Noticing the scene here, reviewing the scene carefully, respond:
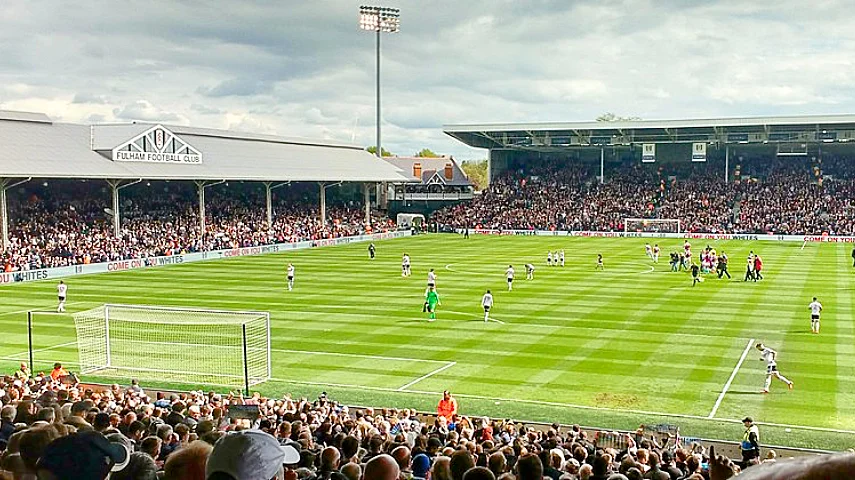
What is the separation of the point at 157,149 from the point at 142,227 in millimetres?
5890

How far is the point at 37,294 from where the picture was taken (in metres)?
40.8

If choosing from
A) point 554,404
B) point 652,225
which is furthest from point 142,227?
point 554,404

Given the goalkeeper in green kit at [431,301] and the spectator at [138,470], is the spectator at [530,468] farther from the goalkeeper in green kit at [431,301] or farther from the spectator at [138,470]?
the goalkeeper in green kit at [431,301]

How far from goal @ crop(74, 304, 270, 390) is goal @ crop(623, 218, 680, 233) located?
57.0 m

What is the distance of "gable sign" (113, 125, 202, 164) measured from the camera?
60312 mm

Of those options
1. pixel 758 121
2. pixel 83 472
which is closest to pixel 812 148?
pixel 758 121

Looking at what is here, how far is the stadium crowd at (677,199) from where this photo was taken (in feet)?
263

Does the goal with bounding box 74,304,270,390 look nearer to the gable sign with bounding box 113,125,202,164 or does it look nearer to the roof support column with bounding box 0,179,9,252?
the roof support column with bounding box 0,179,9,252

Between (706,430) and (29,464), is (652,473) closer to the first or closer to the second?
(29,464)

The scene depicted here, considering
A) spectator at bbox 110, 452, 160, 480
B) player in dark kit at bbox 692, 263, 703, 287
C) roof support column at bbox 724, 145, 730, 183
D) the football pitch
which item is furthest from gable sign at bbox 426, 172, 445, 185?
spectator at bbox 110, 452, 160, 480

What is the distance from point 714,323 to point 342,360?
551 inches

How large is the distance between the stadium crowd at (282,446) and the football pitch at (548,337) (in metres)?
4.26

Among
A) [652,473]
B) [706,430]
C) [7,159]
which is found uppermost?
[7,159]

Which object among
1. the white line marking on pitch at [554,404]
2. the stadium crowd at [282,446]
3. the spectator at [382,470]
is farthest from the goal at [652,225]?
the spectator at [382,470]
